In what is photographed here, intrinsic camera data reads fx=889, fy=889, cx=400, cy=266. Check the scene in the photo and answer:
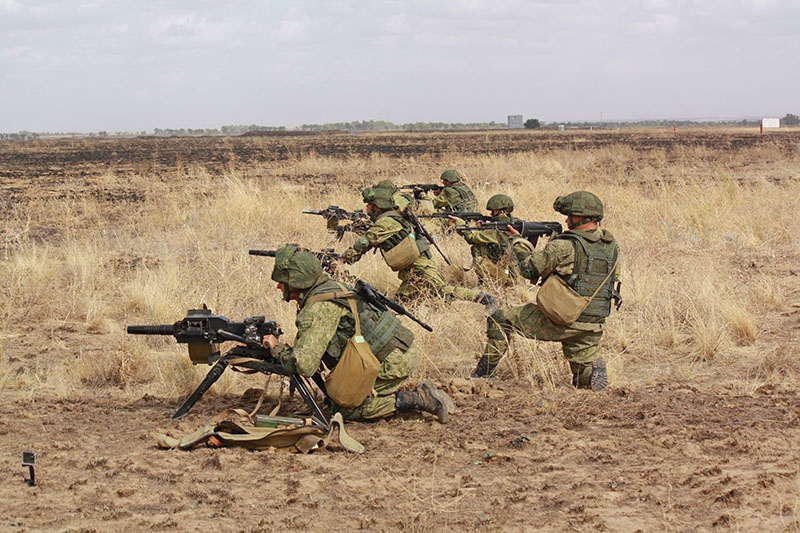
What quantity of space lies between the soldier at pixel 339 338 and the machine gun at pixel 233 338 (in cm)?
12

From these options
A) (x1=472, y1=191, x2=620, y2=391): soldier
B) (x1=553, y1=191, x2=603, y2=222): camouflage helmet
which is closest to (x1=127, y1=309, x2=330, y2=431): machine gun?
(x1=472, y1=191, x2=620, y2=391): soldier

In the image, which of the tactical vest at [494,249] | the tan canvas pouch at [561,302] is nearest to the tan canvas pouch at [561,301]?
the tan canvas pouch at [561,302]

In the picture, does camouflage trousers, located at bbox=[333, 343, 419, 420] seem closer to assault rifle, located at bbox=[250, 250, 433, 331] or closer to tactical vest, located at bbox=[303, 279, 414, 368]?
tactical vest, located at bbox=[303, 279, 414, 368]

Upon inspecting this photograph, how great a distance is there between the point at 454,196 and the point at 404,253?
228cm

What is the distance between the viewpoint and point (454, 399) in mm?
6270

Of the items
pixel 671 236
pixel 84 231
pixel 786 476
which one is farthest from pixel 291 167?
pixel 786 476

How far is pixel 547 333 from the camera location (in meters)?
6.36

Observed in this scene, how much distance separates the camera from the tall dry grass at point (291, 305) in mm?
7023

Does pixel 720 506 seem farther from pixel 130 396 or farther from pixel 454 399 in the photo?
pixel 130 396

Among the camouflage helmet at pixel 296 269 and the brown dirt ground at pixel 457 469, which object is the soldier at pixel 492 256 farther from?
the camouflage helmet at pixel 296 269

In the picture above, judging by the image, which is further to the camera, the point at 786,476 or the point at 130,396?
the point at 130,396

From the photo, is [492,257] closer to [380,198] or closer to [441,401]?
[380,198]

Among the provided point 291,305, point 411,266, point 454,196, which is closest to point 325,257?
point 291,305

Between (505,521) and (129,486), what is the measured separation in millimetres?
1992
